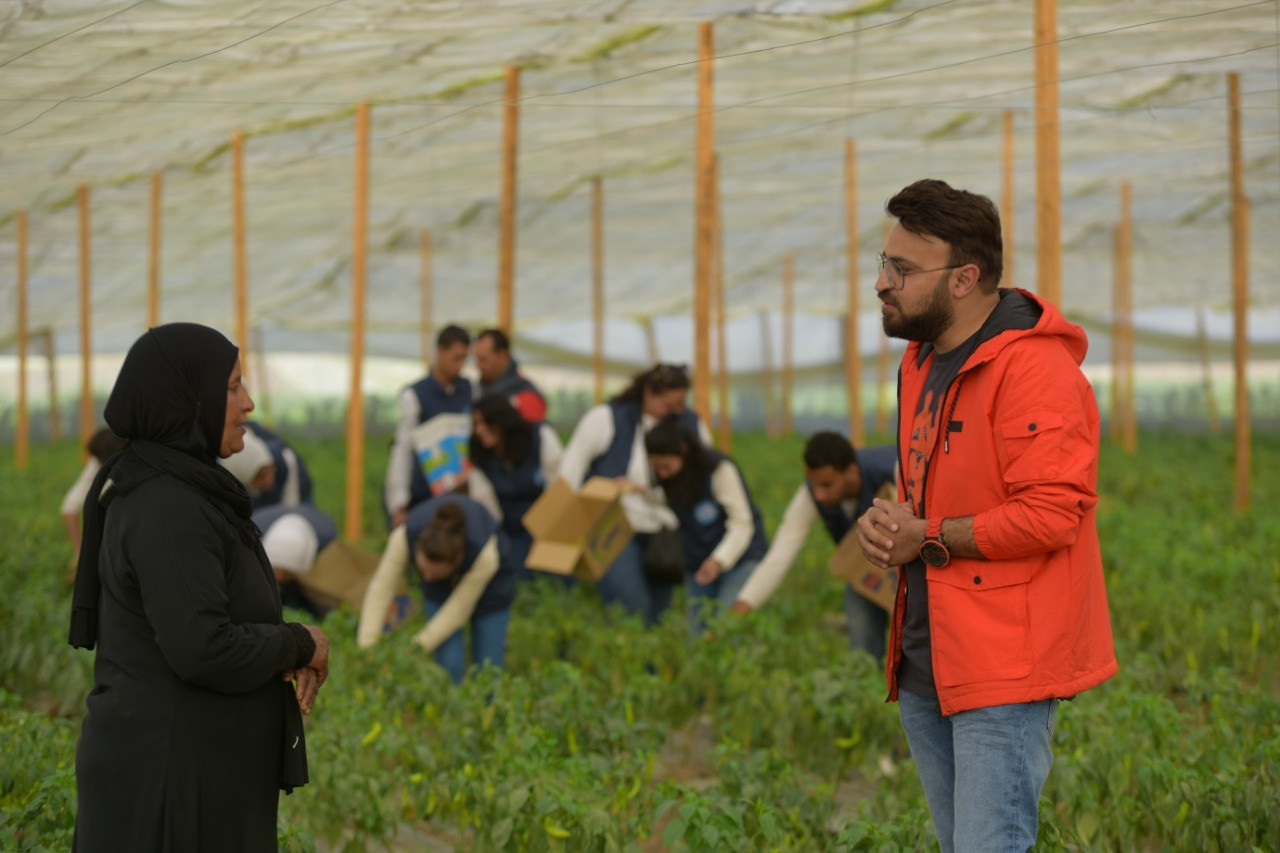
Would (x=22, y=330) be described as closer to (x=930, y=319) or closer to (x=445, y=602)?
(x=445, y=602)

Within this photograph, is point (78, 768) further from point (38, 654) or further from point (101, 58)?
point (38, 654)

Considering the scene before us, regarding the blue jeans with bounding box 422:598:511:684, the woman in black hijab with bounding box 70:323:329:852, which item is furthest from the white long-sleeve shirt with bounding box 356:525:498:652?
the woman in black hijab with bounding box 70:323:329:852

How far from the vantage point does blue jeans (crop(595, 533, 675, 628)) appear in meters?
6.60

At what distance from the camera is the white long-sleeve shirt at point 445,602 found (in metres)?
5.68

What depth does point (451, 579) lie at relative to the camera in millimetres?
5773

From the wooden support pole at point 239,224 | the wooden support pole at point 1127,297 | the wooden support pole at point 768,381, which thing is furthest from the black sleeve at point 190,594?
the wooden support pole at point 768,381

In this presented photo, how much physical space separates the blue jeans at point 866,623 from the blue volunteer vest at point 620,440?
1.30m

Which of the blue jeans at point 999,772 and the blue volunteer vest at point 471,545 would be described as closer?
the blue jeans at point 999,772

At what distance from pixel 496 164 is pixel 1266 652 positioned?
7771mm

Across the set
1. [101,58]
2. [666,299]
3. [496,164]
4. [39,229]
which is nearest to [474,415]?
[101,58]

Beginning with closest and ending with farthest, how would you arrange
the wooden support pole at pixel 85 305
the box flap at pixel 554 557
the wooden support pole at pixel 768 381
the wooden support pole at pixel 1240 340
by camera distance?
1. the box flap at pixel 554 557
2. the wooden support pole at pixel 1240 340
3. the wooden support pole at pixel 85 305
4. the wooden support pole at pixel 768 381

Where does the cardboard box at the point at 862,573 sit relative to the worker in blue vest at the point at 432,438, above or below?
below

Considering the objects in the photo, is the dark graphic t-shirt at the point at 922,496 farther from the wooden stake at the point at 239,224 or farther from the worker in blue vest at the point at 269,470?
the wooden stake at the point at 239,224

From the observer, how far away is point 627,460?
6.61m
